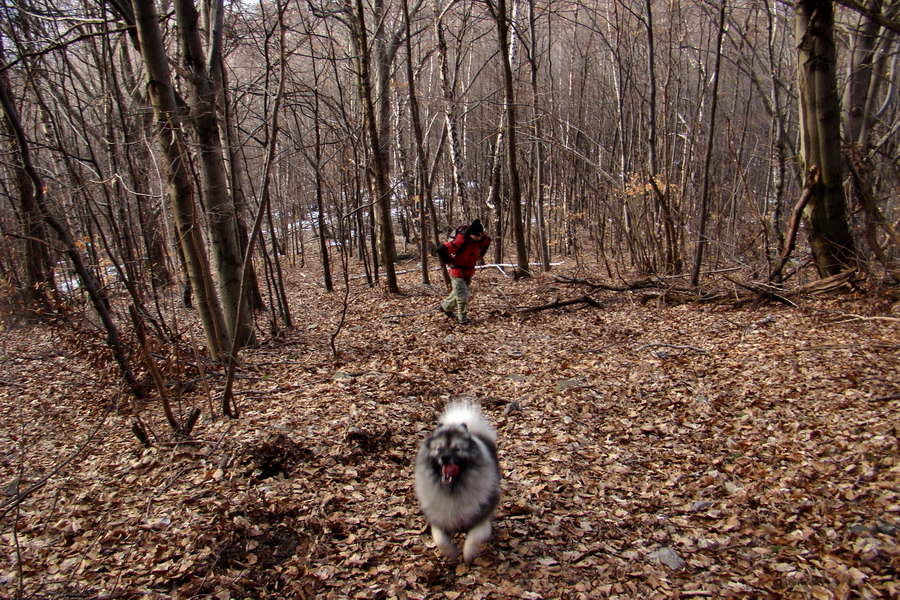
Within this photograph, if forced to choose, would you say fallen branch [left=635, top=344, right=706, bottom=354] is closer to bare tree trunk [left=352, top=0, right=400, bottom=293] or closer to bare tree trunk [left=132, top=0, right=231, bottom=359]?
bare tree trunk [left=352, top=0, right=400, bottom=293]

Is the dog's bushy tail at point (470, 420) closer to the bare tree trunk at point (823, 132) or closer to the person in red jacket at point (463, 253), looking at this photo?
the person in red jacket at point (463, 253)

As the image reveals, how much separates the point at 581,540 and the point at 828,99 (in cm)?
756

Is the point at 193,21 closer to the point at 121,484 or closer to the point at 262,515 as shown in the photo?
the point at 121,484

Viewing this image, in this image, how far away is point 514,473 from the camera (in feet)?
14.5

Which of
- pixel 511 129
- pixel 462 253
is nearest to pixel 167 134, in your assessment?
pixel 462 253

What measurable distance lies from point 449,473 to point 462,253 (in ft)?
19.8

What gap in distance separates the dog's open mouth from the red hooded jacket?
19.4ft

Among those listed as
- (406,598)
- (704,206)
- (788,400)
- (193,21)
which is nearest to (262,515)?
(406,598)

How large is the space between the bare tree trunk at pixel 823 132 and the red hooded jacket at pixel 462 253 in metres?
5.30

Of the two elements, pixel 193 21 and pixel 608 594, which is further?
pixel 193 21

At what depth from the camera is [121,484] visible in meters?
3.90

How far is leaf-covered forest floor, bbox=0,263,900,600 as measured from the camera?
3100 millimetres

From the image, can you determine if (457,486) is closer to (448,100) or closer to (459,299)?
(459,299)

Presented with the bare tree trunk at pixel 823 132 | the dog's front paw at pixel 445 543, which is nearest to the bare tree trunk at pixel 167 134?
the dog's front paw at pixel 445 543
